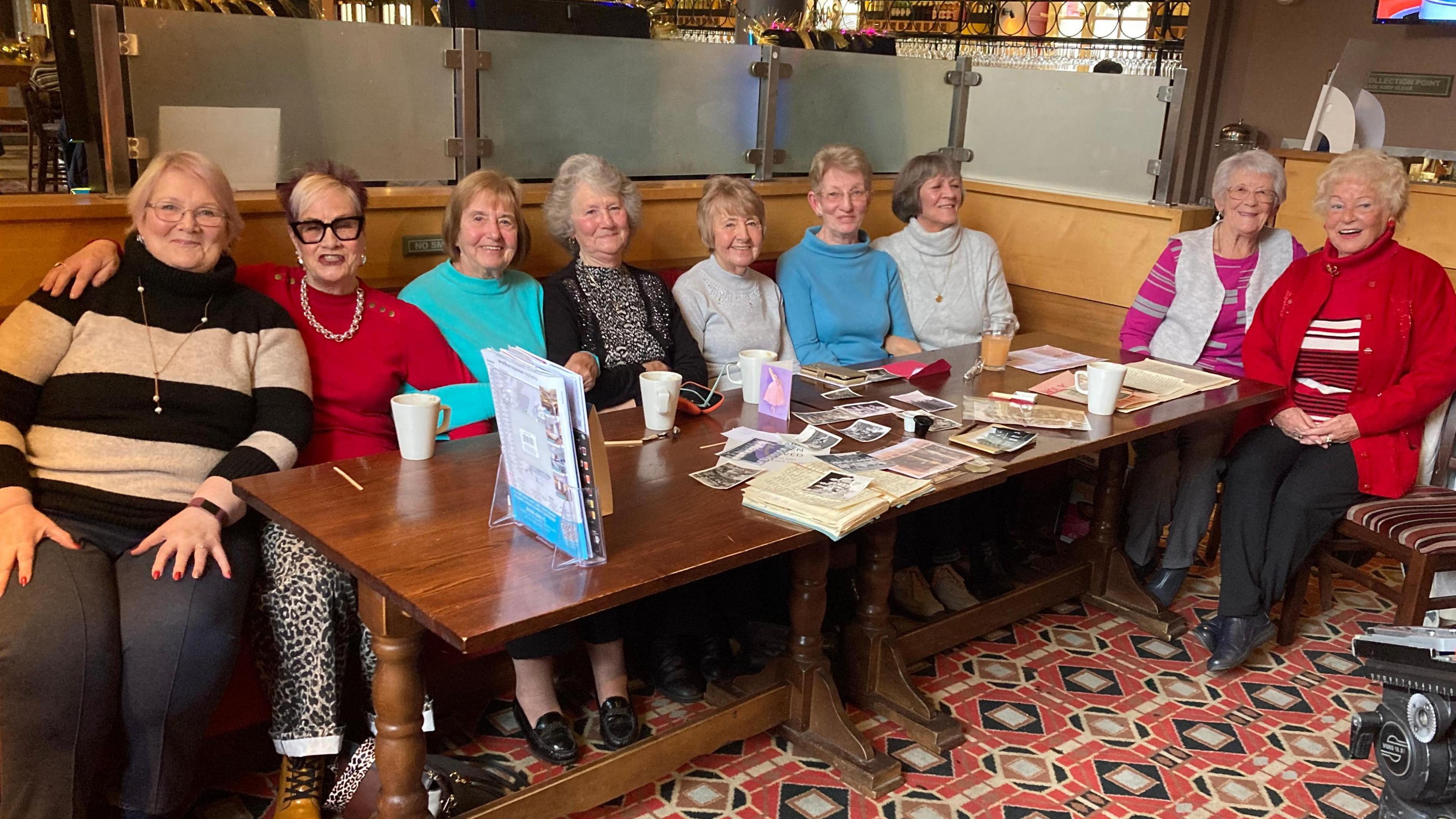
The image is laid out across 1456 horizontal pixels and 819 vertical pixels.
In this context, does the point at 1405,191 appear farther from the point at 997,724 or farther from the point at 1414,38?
the point at 1414,38

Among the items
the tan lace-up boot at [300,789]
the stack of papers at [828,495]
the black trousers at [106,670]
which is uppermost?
the stack of papers at [828,495]

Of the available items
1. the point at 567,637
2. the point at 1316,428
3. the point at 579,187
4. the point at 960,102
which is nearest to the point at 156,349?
the point at 567,637

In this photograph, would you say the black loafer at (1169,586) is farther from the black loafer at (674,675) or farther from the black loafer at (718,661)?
the black loafer at (674,675)

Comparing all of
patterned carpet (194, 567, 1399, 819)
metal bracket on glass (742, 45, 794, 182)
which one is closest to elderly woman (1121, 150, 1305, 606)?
patterned carpet (194, 567, 1399, 819)

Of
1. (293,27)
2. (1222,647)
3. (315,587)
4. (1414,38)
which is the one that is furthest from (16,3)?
(1414,38)

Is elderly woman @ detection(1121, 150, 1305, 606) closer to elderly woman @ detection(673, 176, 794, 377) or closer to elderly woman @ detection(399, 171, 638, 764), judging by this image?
elderly woman @ detection(673, 176, 794, 377)

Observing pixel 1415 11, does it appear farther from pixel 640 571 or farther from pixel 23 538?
pixel 23 538

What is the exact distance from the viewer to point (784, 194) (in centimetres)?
396

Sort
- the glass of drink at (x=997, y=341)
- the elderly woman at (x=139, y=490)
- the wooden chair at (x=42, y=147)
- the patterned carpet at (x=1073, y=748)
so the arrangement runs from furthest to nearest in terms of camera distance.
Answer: the glass of drink at (x=997, y=341), the wooden chair at (x=42, y=147), the patterned carpet at (x=1073, y=748), the elderly woman at (x=139, y=490)

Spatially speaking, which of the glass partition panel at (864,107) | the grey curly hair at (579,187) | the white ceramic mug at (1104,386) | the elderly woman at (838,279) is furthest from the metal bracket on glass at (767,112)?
the white ceramic mug at (1104,386)

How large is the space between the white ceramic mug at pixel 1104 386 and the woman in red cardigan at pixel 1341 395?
2.40 feet

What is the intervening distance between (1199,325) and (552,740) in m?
2.25

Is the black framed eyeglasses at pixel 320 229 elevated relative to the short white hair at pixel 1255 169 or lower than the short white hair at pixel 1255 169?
lower

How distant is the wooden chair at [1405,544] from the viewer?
291cm
